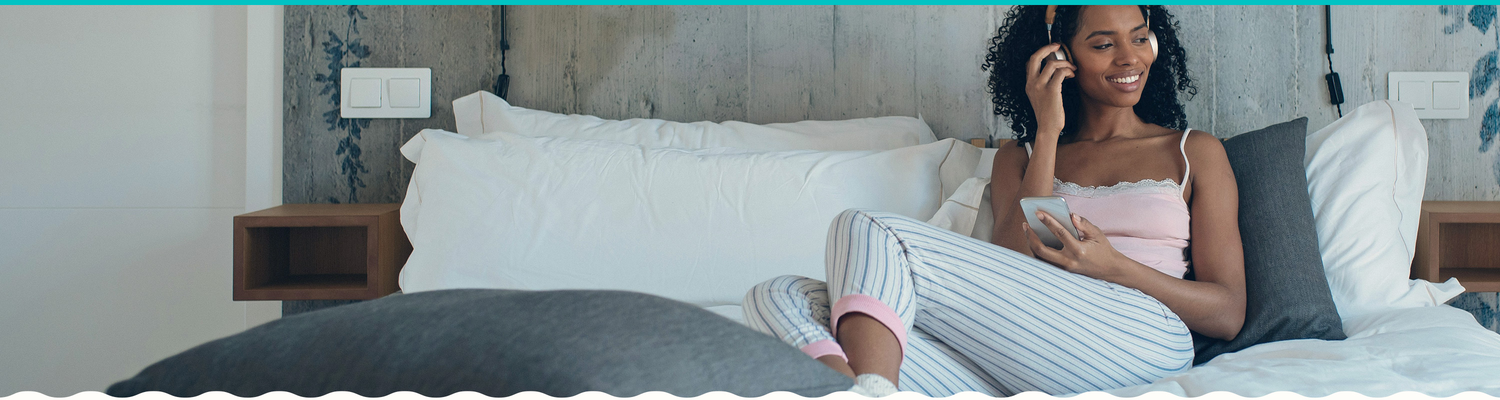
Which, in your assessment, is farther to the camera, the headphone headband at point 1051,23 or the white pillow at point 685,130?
the white pillow at point 685,130

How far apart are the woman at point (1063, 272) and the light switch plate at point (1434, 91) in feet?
2.73

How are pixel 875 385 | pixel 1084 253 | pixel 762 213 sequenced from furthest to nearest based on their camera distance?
pixel 762 213 → pixel 1084 253 → pixel 875 385

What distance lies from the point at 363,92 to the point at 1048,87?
1469 millimetres

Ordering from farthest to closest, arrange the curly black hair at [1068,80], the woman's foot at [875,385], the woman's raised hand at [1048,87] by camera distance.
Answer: the curly black hair at [1068,80] → the woman's raised hand at [1048,87] → the woman's foot at [875,385]

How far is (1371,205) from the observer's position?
4.02 feet

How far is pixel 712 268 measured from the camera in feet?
4.33

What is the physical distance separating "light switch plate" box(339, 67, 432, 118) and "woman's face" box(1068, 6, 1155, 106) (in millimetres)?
1393

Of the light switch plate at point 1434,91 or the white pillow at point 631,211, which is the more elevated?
the light switch plate at point 1434,91

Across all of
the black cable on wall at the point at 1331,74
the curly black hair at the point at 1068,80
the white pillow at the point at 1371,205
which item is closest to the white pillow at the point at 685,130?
the curly black hair at the point at 1068,80

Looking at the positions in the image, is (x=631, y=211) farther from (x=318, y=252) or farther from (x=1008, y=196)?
(x=318, y=252)

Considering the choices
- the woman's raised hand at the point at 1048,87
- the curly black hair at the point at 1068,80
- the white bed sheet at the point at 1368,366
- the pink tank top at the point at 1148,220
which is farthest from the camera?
the curly black hair at the point at 1068,80

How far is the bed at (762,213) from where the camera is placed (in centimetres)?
117

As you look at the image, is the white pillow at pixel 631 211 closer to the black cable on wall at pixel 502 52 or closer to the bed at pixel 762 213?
the bed at pixel 762 213

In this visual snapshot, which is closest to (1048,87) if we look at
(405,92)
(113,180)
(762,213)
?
(762,213)
